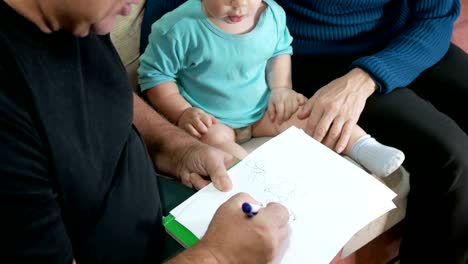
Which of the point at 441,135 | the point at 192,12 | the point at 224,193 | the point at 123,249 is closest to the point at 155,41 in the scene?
the point at 192,12

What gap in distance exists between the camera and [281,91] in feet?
4.35

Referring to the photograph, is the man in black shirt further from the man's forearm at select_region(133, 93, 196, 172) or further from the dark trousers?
the dark trousers

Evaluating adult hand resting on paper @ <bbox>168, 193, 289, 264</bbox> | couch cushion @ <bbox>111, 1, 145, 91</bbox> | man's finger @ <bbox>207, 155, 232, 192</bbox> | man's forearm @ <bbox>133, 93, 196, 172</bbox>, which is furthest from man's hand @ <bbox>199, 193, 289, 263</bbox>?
couch cushion @ <bbox>111, 1, 145, 91</bbox>

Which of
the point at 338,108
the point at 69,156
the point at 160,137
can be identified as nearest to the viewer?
the point at 69,156

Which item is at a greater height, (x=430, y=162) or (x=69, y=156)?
(x=69, y=156)

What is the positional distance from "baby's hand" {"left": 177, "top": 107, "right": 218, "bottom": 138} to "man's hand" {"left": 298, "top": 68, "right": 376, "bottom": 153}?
238 mm

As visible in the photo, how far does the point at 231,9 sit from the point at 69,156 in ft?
2.05

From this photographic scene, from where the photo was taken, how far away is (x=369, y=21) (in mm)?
1380

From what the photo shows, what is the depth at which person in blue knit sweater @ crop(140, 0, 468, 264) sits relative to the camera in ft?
3.88

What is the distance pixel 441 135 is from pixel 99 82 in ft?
2.69

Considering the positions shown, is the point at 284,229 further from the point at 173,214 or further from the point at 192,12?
the point at 192,12

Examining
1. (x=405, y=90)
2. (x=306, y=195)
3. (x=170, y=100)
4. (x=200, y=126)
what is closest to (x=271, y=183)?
(x=306, y=195)

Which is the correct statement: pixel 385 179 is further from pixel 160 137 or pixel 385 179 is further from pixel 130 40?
pixel 130 40

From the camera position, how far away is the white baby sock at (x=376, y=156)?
1.12m
